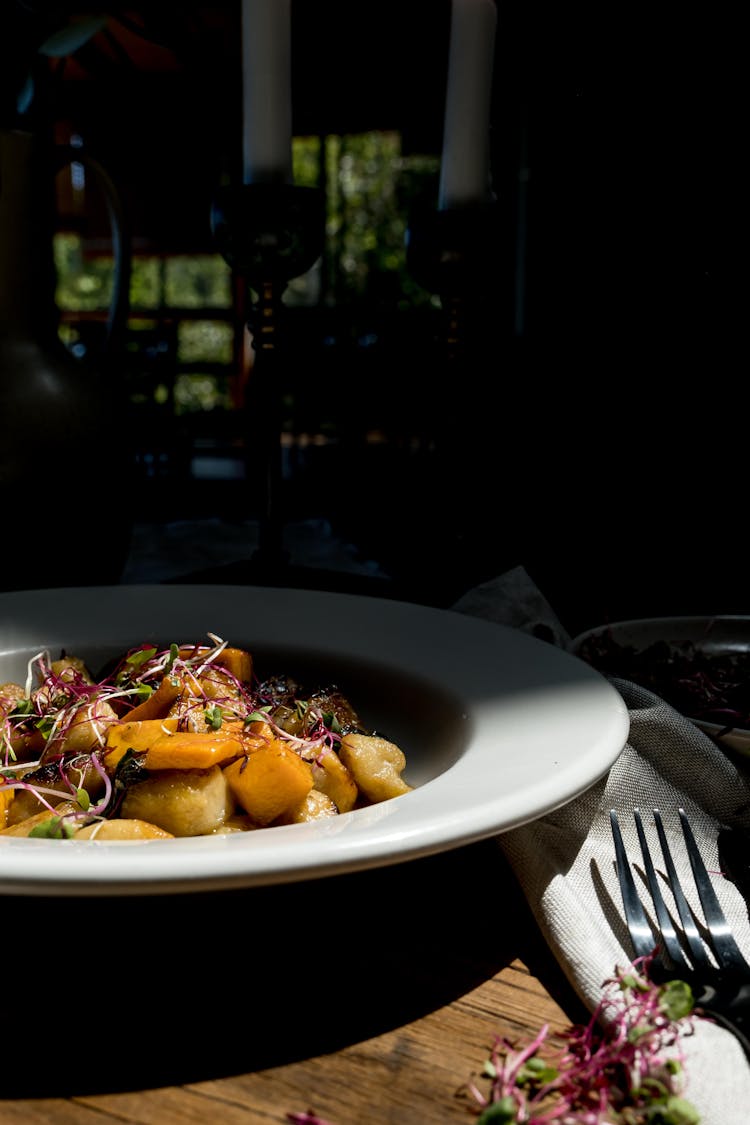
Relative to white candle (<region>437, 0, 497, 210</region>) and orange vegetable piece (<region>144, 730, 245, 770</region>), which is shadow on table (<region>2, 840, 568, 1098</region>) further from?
white candle (<region>437, 0, 497, 210</region>)

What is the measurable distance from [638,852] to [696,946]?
16cm

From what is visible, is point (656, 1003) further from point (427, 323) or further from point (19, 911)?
point (427, 323)

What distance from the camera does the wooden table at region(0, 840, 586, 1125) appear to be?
60cm

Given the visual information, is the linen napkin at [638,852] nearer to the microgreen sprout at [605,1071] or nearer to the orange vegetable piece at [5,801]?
the microgreen sprout at [605,1071]

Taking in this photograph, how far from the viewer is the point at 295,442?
212 inches

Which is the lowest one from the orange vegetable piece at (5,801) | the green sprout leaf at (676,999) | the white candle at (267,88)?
the green sprout leaf at (676,999)

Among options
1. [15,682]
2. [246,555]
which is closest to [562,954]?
[15,682]

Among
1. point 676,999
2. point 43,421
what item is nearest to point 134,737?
point 676,999

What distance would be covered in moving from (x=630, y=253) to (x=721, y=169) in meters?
0.43

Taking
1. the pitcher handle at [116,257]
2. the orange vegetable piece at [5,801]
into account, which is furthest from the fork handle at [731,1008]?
the pitcher handle at [116,257]

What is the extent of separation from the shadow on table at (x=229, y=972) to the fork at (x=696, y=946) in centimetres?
8

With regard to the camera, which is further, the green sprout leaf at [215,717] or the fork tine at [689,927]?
the green sprout leaf at [215,717]

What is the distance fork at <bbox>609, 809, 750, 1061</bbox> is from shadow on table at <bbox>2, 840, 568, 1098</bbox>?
76mm

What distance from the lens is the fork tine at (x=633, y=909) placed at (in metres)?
0.73
